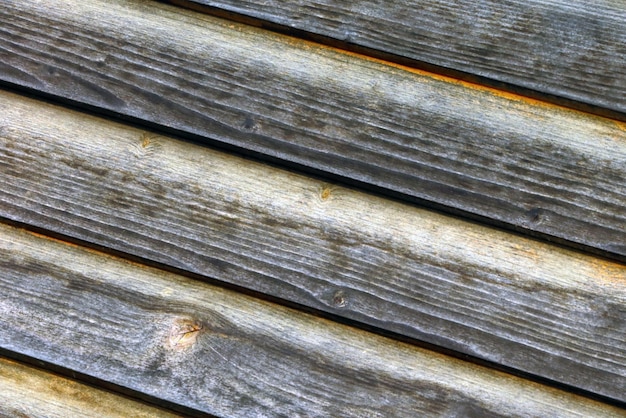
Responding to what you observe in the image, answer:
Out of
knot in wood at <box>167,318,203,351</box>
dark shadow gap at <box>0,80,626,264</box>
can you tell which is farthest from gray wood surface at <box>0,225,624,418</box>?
dark shadow gap at <box>0,80,626,264</box>

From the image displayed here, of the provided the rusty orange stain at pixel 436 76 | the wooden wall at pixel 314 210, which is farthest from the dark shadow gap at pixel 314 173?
the rusty orange stain at pixel 436 76

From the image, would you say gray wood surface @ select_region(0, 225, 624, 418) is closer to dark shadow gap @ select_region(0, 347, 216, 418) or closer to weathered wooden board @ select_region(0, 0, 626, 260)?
dark shadow gap @ select_region(0, 347, 216, 418)

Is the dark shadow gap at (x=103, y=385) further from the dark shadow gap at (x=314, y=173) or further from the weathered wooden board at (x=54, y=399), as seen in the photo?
the dark shadow gap at (x=314, y=173)

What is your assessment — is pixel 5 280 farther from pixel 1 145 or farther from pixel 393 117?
pixel 393 117

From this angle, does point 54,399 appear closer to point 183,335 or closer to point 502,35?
point 183,335

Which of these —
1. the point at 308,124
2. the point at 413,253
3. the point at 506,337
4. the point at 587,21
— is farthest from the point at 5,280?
the point at 587,21

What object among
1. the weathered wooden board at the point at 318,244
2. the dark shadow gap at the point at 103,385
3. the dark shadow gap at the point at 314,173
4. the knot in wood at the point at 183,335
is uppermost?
the dark shadow gap at the point at 314,173
